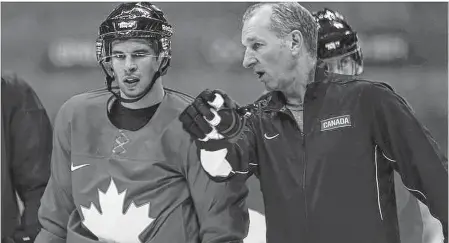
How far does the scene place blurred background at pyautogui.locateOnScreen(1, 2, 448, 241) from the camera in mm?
2238

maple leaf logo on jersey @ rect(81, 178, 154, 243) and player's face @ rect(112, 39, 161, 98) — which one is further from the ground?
player's face @ rect(112, 39, 161, 98)

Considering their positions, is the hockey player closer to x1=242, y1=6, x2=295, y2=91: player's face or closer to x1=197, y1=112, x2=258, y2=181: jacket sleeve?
x1=197, y1=112, x2=258, y2=181: jacket sleeve

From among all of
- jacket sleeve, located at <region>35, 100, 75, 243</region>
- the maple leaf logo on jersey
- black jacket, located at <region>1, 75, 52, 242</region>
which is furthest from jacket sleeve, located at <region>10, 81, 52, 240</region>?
the maple leaf logo on jersey

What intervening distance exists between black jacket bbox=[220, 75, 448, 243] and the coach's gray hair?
139mm

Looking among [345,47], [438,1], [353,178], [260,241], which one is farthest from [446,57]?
[260,241]

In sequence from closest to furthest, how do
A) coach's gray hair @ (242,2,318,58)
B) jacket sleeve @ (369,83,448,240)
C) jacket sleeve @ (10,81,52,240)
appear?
jacket sleeve @ (369,83,448,240) < coach's gray hair @ (242,2,318,58) < jacket sleeve @ (10,81,52,240)

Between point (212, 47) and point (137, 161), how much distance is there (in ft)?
2.06

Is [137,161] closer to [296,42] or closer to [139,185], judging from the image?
[139,185]

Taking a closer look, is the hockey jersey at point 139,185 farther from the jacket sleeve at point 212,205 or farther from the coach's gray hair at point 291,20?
the coach's gray hair at point 291,20

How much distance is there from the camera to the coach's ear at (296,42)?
1.88 meters

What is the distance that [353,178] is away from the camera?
181cm

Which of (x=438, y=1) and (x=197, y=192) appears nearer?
(x=197, y=192)

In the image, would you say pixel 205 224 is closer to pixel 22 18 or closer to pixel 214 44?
pixel 214 44

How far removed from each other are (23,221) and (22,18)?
2.12ft
